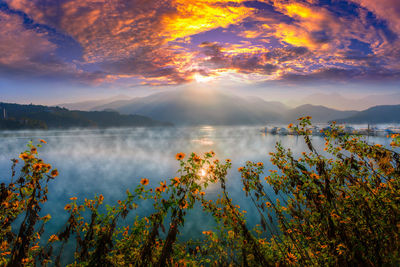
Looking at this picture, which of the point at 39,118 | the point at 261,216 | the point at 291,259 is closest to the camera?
the point at 261,216

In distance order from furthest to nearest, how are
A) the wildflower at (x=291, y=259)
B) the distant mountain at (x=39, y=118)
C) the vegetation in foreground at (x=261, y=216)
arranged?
1. the distant mountain at (x=39, y=118)
2. the wildflower at (x=291, y=259)
3. the vegetation in foreground at (x=261, y=216)

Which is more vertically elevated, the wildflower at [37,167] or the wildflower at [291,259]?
the wildflower at [37,167]

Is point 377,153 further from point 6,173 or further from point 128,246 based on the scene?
point 6,173

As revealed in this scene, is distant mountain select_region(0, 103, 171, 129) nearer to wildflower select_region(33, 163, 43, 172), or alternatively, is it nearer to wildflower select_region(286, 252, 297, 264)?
wildflower select_region(33, 163, 43, 172)

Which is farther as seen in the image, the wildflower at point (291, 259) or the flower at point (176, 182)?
the wildflower at point (291, 259)

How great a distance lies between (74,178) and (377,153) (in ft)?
113

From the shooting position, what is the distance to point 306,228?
193 inches

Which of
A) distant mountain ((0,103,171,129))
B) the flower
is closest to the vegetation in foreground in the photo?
the flower

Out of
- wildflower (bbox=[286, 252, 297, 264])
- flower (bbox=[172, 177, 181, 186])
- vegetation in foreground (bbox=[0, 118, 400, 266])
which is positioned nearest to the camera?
vegetation in foreground (bbox=[0, 118, 400, 266])

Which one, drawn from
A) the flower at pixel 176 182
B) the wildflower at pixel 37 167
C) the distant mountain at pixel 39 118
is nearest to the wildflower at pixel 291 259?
the flower at pixel 176 182

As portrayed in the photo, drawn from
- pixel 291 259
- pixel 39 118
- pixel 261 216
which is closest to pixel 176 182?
pixel 261 216

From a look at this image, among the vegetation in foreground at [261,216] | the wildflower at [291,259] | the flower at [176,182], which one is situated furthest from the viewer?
Result: the wildflower at [291,259]

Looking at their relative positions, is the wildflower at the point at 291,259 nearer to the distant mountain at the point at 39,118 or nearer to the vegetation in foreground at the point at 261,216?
the vegetation in foreground at the point at 261,216

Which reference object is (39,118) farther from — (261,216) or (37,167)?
(261,216)
